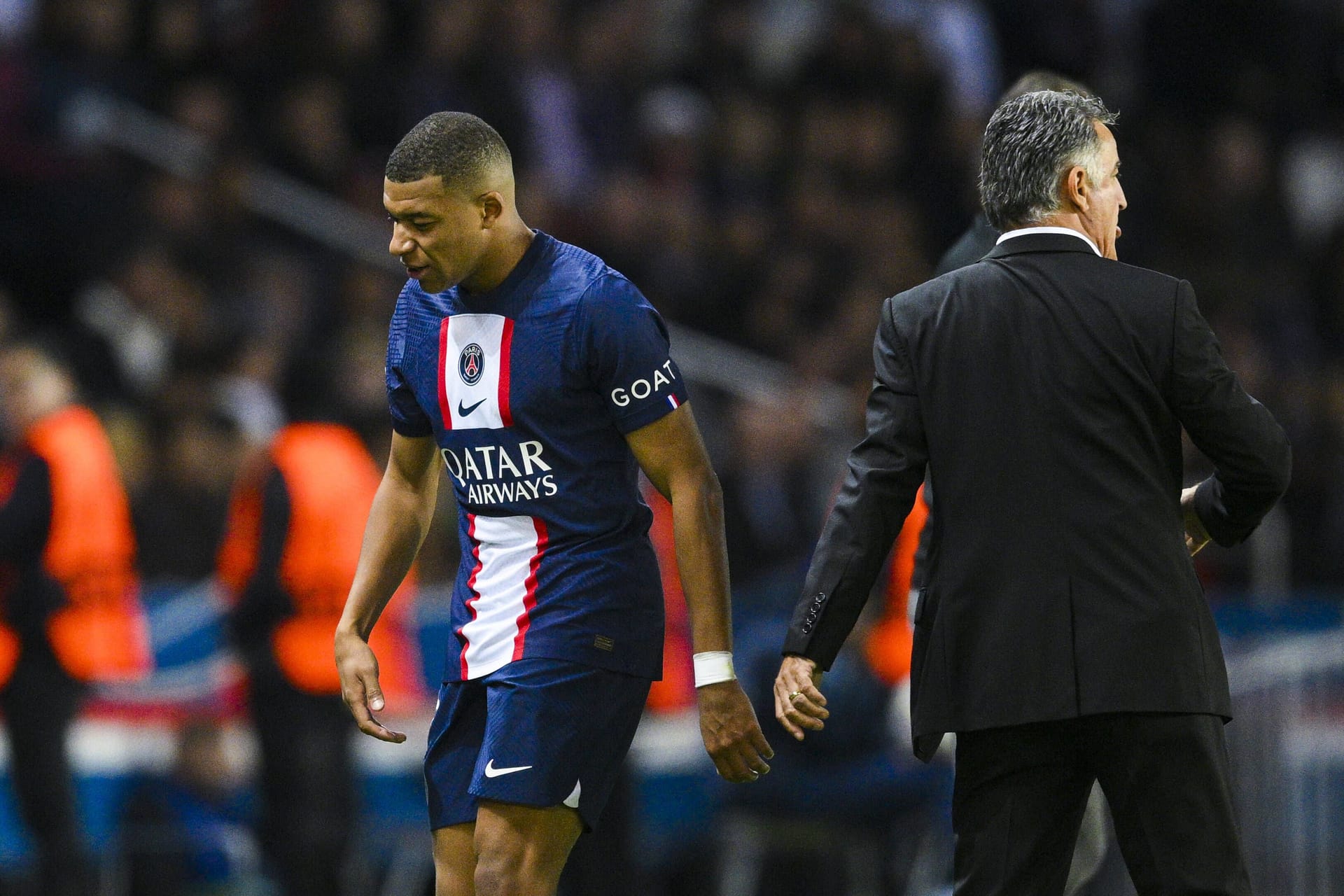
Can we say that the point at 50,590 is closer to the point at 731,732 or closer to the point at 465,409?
the point at 465,409

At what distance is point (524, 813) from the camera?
422 cm

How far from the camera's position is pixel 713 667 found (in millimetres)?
4172

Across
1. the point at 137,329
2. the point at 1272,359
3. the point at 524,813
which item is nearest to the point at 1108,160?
the point at 524,813

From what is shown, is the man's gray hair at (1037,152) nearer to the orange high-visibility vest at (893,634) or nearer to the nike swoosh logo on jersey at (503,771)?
the nike swoosh logo on jersey at (503,771)

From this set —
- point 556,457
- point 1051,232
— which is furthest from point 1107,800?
point 556,457

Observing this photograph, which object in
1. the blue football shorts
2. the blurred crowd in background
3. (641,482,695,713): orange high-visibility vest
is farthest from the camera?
the blurred crowd in background

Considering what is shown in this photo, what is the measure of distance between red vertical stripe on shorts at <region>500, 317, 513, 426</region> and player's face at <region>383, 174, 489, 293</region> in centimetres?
16

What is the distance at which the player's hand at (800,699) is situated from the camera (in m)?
3.90

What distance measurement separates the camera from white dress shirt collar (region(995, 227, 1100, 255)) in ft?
13.0

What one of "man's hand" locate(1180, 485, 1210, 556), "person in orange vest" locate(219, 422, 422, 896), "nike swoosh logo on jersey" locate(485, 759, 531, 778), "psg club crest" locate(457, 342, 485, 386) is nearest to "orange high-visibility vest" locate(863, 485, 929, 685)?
"person in orange vest" locate(219, 422, 422, 896)

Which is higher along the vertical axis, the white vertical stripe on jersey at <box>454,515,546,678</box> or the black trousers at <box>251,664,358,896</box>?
the white vertical stripe on jersey at <box>454,515,546,678</box>

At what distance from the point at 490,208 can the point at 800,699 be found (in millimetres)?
1284

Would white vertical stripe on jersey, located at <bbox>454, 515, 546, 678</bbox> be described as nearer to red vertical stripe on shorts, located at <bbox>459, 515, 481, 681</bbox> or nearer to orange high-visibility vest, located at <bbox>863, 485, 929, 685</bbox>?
red vertical stripe on shorts, located at <bbox>459, 515, 481, 681</bbox>

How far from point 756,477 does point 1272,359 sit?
3502 mm
